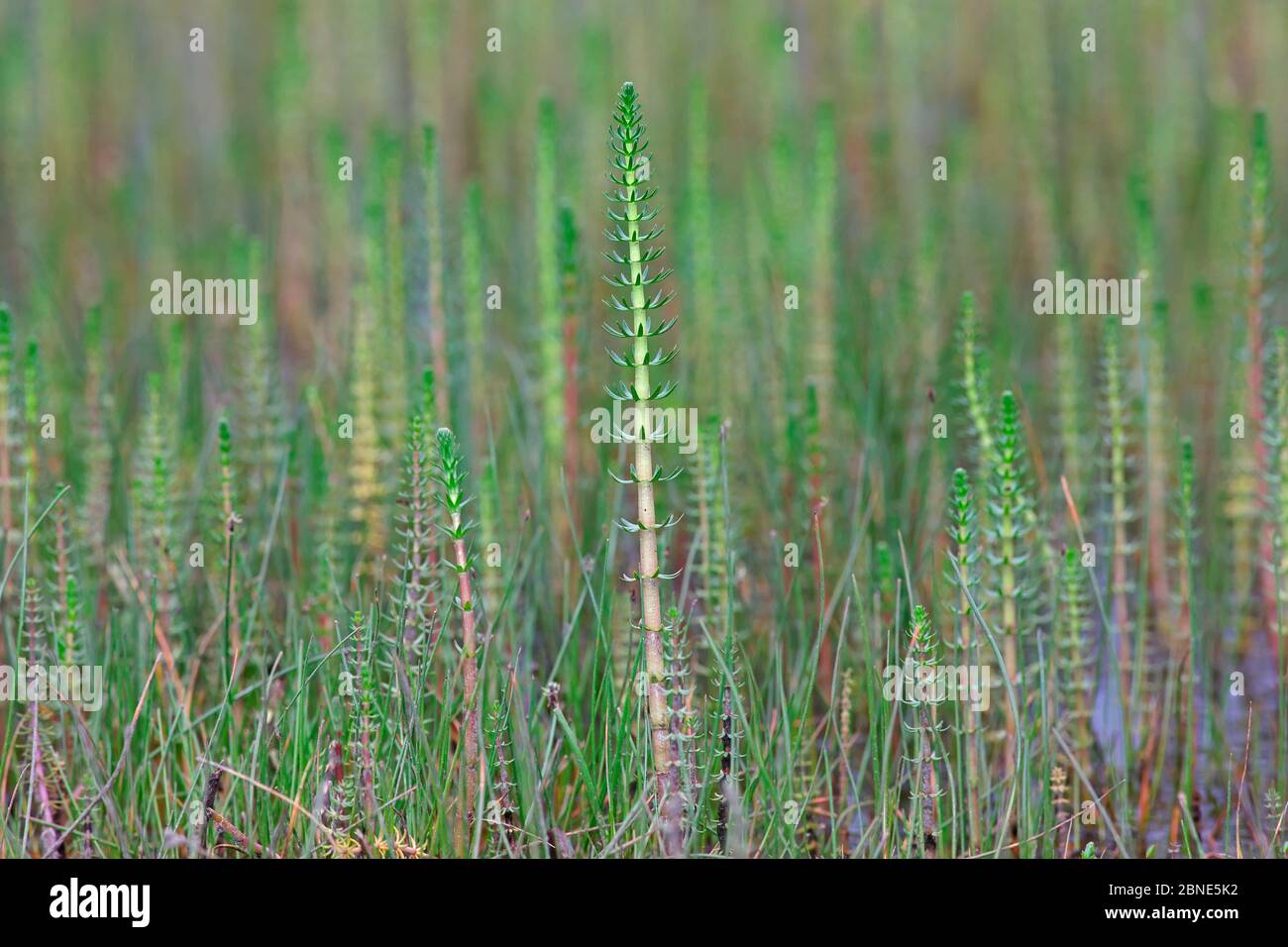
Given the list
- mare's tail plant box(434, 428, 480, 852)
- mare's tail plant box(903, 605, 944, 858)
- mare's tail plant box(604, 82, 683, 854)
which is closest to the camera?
mare's tail plant box(604, 82, 683, 854)

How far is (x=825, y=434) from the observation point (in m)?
5.85

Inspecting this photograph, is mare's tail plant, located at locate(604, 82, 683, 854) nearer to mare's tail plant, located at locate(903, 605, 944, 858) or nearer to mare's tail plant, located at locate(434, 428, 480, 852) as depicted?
mare's tail plant, located at locate(434, 428, 480, 852)

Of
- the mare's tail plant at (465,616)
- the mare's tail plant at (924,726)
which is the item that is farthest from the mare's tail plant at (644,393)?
the mare's tail plant at (924,726)

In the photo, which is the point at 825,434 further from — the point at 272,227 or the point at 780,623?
the point at 272,227

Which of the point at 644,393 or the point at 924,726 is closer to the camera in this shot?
the point at 644,393

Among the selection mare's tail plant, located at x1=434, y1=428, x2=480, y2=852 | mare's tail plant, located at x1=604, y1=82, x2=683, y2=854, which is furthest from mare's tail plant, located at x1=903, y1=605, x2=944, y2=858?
mare's tail plant, located at x1=434, y1=428, x2=480, y2=852

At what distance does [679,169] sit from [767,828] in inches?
201

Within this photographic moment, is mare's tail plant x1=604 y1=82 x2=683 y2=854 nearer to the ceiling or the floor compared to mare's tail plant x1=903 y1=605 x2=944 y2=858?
nearer to the ceiling

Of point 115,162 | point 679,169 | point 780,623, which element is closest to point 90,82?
point 115,162

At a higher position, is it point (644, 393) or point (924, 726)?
point (644, 393)

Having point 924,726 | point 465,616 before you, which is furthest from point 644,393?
point 924,726

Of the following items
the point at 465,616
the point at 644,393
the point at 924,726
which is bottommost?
the point at 924,726

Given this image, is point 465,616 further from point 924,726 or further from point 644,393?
point 924,726

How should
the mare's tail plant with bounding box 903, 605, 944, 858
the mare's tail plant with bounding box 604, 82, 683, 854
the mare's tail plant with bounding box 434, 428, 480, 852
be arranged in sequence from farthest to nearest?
the mare's tail plant with bounding box 903, 605, 944, 858 < the mare's tail plant with bounding box 434, 428, 480, 852 < the mare's tail plant with bounding box 604, 82, 683, 854
